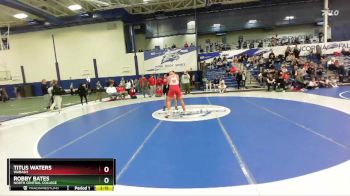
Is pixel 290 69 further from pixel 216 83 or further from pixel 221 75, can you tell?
pixel 216 83

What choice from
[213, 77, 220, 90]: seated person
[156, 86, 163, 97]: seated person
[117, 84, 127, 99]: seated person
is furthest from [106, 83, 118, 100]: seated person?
[213, 77, 220, 90]: seated person

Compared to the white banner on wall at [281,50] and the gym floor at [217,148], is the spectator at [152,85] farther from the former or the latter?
the gym floor at [217,148]

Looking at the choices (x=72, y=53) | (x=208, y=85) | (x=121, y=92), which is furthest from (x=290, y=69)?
(x=72, y=53)

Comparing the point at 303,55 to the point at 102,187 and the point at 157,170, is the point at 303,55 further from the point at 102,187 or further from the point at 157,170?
the point at 102,187

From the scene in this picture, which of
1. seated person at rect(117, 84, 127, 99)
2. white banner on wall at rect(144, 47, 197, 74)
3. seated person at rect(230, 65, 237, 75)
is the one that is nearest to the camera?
A: seated person at rect(117, 84, 127, 99)

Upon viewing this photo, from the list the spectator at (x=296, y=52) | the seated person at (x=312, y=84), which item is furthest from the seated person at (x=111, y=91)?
the spectator at (x=296, y=52)

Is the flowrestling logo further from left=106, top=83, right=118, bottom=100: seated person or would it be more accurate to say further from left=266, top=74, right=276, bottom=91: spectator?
left=106, top=83, right=118, bottom=100: seated person

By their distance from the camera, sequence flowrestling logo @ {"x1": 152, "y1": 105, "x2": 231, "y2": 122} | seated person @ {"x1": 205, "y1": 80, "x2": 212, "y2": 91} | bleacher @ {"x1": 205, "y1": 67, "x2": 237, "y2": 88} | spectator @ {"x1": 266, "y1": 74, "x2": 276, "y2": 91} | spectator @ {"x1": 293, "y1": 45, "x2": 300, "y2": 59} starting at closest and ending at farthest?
flowrestling logo @ {"x1": 152, "y1": 105, "x2": 231, "y2": 122} < spectator @ {"x1": 266, "y1": 74, "x2": 276, "y2": 91} < seated person @ {"x1": 205, "y1": 80, "x2": 212, "y2": 91} < spectator @ {"x1": 293, "y1": 45, "x2": 300, "y2": 59} < bleacher @ {"x1": 205, "y1": 67, "x2": 237, "y2": 88}

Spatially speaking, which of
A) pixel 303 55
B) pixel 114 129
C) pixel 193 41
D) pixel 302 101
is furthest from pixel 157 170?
pixel 193 41

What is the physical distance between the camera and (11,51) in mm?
26828
